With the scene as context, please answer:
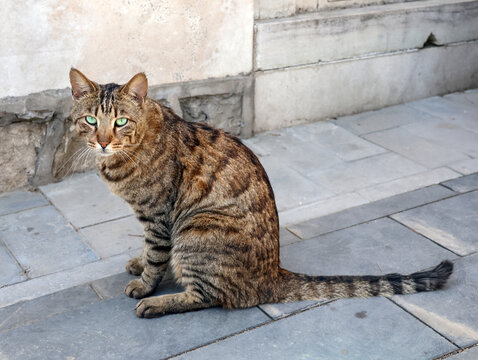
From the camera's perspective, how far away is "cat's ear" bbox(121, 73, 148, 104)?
3.64 meters

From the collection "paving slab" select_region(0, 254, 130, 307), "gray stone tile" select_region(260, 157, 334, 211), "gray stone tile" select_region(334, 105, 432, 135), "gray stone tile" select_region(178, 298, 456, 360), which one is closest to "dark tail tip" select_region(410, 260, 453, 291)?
"gray stone tile" select_region(178, 298, 456, 360)

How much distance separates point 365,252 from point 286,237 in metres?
0.59

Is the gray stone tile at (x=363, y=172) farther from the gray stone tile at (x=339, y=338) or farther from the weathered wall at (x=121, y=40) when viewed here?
the gray stone tile at (x=339, y=338)

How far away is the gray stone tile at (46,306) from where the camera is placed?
3805 millimetres

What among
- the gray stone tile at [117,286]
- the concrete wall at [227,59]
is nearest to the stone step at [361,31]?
the concrete wall at [227,59]

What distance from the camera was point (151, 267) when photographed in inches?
155

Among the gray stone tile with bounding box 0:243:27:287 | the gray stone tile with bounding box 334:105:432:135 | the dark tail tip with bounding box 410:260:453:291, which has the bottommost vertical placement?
the gray stone tile with bounding box 0:243:27:287

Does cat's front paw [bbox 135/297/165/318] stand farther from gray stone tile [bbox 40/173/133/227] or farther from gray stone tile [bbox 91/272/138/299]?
gray stone tile [bbox 40/173/133/227]

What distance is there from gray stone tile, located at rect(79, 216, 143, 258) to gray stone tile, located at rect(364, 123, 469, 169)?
2.73 m

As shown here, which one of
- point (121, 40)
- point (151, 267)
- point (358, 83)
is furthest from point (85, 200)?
point (358, 83)

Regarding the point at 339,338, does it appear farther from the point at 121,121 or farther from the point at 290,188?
the point at 290,188

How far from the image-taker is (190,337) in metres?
3.66

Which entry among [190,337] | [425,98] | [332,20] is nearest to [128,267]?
[190,337]

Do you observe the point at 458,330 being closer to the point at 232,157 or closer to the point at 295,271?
the point at 295,271
